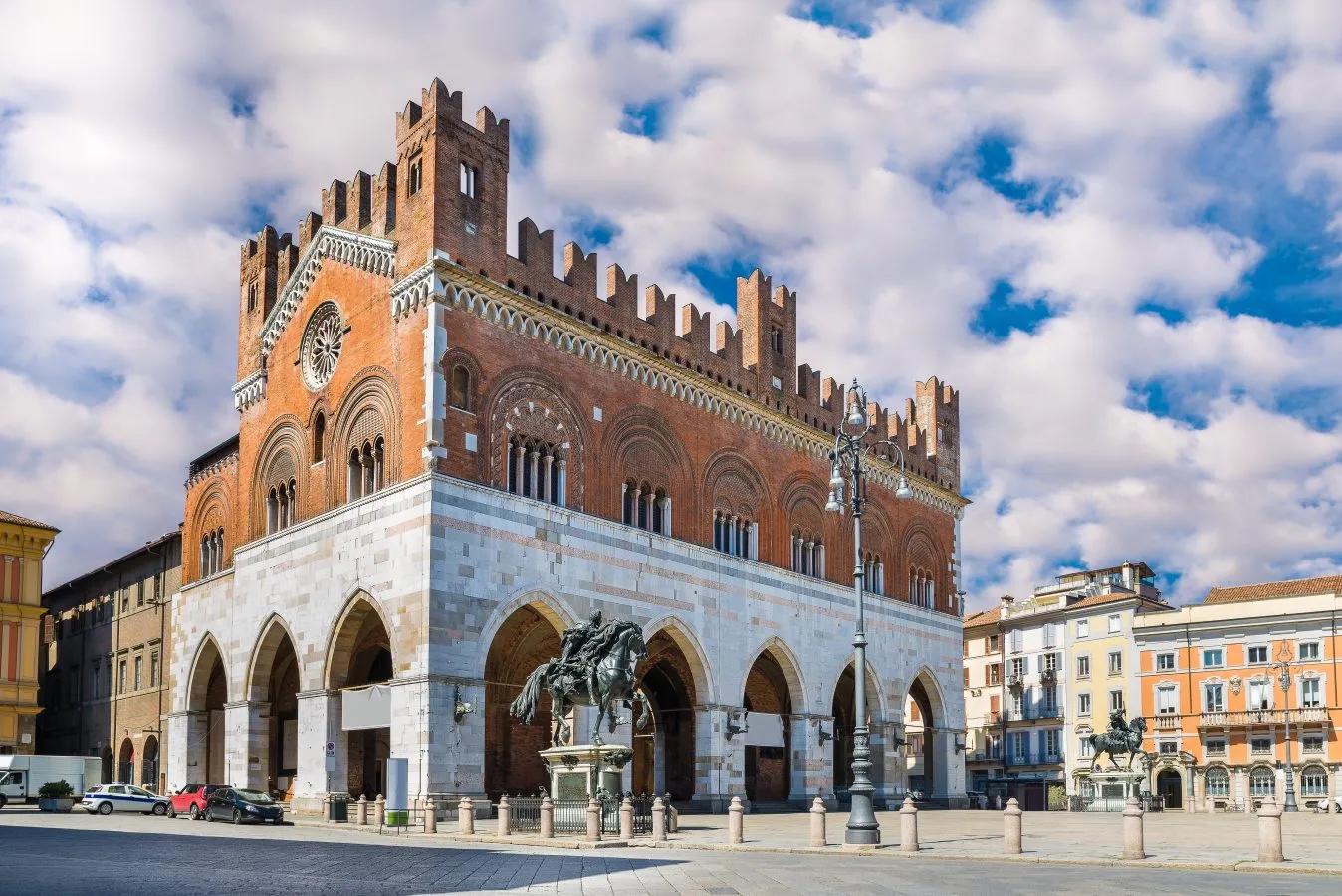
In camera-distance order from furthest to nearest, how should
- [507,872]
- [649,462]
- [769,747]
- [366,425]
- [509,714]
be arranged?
[769,747]
[649,462]
[509,714]
[366,425]
[507,872]

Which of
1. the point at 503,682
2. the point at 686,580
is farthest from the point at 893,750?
the point at 503,682

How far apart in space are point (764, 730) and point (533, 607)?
10.7 m

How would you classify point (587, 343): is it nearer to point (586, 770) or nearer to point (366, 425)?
point (366, 425)

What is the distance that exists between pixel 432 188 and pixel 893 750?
84.9 feet

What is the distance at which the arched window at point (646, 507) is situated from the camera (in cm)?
3769

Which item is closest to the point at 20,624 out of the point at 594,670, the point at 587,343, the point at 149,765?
the point at 149,765

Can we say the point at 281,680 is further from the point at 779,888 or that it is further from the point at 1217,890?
Result: the point at 1217,890

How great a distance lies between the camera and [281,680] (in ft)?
133

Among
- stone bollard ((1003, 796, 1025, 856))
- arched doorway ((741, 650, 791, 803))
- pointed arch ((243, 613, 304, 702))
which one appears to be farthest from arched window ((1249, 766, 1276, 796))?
stone bollard ((1003, 796, 1025, 856))

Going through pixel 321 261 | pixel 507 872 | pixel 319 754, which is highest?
pixel 321 261

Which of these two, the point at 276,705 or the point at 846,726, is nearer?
the point at 276,705

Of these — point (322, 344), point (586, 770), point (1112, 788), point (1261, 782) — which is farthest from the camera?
point (1261, 782)

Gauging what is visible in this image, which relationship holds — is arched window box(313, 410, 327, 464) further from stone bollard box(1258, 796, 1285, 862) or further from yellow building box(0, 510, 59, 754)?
stone bollard box(1258, 796, 1285, 862)

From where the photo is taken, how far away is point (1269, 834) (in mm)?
19062
